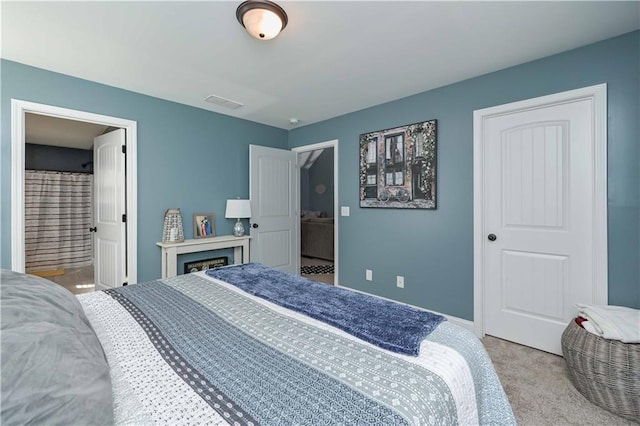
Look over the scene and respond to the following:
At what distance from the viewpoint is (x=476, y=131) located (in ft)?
8.66

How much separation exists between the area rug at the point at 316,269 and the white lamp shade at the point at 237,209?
1666mm

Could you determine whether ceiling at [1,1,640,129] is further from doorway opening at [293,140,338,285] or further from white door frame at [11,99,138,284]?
doorway opening at [293,140,338,285]

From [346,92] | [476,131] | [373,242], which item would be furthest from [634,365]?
[346,92]

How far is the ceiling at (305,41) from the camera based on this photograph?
172 cm

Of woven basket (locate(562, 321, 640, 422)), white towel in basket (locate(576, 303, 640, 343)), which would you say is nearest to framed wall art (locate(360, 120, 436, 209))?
white towel in basket (locate(576, 303, 640, 343))

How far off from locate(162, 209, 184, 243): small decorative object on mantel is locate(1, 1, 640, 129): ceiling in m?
1.34

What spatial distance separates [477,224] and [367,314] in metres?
1.88

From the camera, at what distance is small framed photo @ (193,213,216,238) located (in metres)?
3.48

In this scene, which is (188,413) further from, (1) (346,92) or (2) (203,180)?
(2) (203,180)

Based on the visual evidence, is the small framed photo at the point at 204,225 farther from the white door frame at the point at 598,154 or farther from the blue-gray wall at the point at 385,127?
the white door frame at the point at 598,154

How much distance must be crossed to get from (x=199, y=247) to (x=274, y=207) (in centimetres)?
123

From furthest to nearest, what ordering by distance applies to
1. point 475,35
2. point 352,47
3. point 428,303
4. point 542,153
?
point 428,303
point 542,153
point 352,47
point 475,35

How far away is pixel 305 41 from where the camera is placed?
204cm

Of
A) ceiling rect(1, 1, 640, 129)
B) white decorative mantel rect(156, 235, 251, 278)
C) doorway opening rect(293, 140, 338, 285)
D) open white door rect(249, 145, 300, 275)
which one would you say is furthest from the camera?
doorway opening rect(293, 140, 338, 285)
